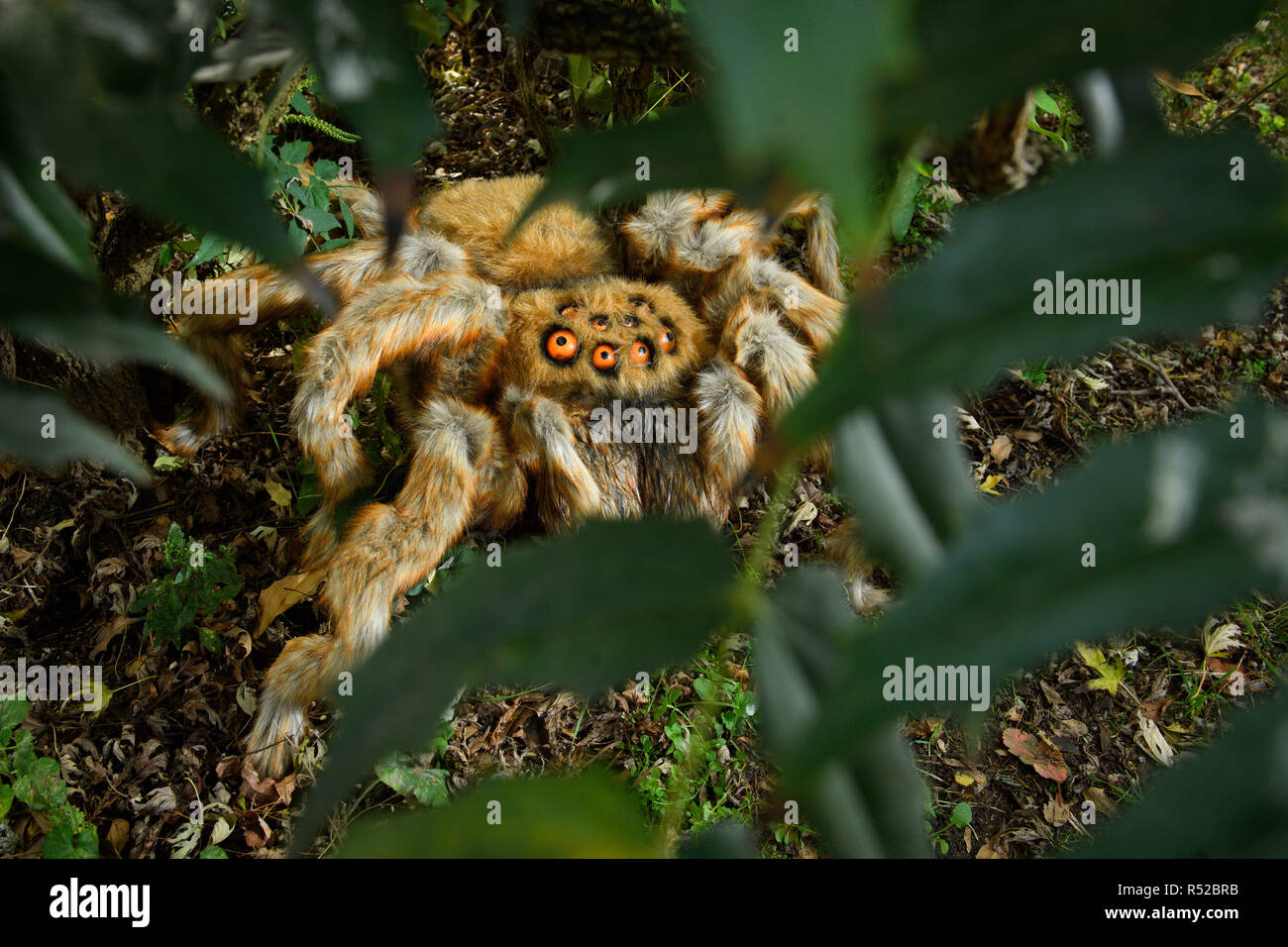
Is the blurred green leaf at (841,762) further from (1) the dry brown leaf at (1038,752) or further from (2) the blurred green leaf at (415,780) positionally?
(1) the dry brown leaf at (1038,752)

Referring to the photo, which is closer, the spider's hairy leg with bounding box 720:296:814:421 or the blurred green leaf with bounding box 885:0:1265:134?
the blurred green leaf with bounding box 885:0:1265:134

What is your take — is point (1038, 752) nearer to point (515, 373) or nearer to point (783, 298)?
point (783, 298)

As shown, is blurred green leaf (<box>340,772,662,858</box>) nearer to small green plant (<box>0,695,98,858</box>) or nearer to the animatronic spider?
the animatronic spider

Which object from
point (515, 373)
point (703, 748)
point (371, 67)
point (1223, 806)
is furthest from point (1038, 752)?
point (371, 67)

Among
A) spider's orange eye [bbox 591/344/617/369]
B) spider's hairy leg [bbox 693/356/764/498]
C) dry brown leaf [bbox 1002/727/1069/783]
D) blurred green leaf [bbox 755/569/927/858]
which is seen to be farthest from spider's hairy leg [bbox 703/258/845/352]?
blurred green leaf [bbox 755/569/927/858]

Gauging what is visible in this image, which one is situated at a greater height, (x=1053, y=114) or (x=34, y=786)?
(x=1053, y=114)
